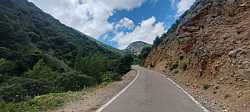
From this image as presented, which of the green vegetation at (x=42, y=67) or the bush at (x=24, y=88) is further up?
the green vegetation at (x=42, y=67)

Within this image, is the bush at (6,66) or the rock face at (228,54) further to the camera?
the bush at (6,66)

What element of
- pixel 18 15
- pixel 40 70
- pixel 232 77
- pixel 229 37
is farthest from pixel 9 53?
pixel 232 77

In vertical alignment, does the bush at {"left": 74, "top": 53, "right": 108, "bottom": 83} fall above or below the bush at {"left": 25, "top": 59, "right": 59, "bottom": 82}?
above

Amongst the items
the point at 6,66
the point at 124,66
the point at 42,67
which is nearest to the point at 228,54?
the point at 42,67

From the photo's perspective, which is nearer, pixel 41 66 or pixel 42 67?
pixel 42 67

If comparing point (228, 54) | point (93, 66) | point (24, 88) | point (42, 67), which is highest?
point (93, 66)

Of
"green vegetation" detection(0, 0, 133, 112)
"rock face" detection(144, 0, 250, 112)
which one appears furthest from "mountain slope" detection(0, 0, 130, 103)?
"rock face" detection(144, 0, 250, 112)

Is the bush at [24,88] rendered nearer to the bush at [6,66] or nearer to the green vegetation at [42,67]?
the green vegetation at [42,67]

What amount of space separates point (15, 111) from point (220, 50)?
16.9 meters

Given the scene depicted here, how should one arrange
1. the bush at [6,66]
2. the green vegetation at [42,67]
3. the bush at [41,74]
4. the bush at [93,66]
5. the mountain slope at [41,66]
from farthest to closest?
1. the bush at [93,66]
2. the bush at [41,74]
3. the bush at [6,66]
4. the mountain slope at [41,66]
5. the green vegetation at [42,67]

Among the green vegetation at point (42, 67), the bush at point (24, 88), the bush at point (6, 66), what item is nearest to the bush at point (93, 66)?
the green vegetation at point (42, 67)

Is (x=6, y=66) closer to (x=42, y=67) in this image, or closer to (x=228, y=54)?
(x=42, y=67)

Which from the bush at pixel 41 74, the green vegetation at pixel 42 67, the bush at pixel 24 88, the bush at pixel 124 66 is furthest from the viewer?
the bush at pixel 124 66

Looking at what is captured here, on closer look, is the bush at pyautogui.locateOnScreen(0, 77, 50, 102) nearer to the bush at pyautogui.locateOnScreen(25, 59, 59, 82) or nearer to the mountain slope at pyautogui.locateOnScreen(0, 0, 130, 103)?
the mountain slope at pyautogui.locateOnScreen(0, 0, 130, 103)
